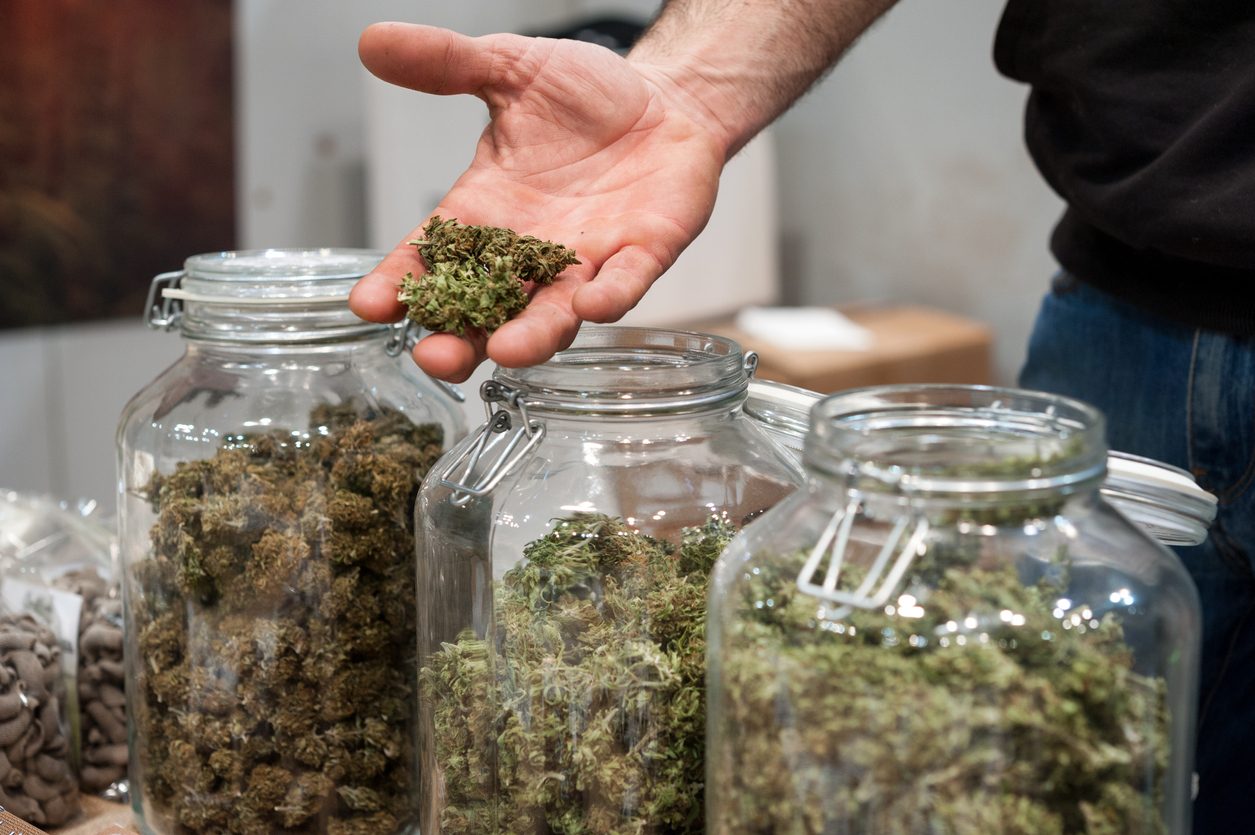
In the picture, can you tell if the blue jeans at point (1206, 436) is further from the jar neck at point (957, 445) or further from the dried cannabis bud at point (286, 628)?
the dried cannabis bud at point (286, 628)

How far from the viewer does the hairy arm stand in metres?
0.85

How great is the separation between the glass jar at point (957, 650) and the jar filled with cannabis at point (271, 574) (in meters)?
0.35

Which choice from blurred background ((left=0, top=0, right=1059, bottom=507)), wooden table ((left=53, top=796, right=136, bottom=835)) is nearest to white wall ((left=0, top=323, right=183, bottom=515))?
blurred background ((left=0, top=0, right=1059, bottom=507))

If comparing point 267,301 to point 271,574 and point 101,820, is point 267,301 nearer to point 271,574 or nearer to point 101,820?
point 271,574

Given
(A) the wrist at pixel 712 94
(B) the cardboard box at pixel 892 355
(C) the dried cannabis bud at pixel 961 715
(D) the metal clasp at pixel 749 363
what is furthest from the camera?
(B) the cardboard box at pixel 892 355

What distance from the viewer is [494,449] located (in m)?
0.79

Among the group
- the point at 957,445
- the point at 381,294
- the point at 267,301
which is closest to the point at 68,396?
the point at 267,301

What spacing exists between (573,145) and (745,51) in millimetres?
222

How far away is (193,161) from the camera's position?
141 inches

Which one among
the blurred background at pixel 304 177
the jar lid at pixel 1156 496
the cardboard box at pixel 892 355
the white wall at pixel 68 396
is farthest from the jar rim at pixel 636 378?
the white wall at pixel 68 396

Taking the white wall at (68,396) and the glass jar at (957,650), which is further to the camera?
the white wall at (68,396)

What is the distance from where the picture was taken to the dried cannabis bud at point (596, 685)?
0.71m

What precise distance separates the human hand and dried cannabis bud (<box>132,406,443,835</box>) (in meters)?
0.18

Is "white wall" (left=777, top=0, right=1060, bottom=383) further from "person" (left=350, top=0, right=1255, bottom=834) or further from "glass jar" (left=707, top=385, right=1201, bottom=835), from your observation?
"glass jar" (left=707, top=385, right=1201, bottom=835)
